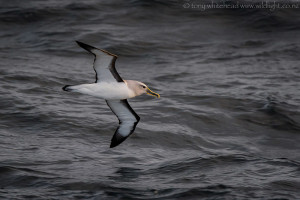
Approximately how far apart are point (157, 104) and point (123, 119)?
11.9 ft

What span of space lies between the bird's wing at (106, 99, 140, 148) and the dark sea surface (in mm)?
411

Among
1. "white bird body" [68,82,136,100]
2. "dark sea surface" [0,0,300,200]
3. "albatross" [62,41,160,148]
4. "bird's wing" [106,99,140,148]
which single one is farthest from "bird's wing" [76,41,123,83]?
"dark sea surface" [0,0,300,200]

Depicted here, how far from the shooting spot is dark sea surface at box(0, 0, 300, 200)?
11.1 meters

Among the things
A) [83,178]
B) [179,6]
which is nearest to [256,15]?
[179,6]

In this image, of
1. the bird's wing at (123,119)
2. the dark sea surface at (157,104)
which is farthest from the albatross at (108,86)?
the dark sea surface at (157,104)

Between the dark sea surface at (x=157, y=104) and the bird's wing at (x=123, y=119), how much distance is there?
41cm

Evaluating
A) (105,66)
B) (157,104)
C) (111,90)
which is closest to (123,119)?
(111,90)

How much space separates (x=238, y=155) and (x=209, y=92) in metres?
4.41

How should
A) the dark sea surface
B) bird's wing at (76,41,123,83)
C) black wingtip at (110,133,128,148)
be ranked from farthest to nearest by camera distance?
black wingtip at (110,133,128,148) → the dark sea surface → bird's wing at (76,41,123,83)

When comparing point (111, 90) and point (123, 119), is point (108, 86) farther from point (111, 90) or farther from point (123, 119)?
point (123, 119)

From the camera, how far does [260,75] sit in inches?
726

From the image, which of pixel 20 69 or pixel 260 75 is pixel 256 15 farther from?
pixel 20 69

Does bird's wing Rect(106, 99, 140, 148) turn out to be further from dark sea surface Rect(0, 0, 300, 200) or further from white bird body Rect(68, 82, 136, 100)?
white bird body Rect(68, 82, 136, 100)

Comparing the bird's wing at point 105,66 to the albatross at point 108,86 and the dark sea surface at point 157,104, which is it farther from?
the dark sea surface at point 157,104
